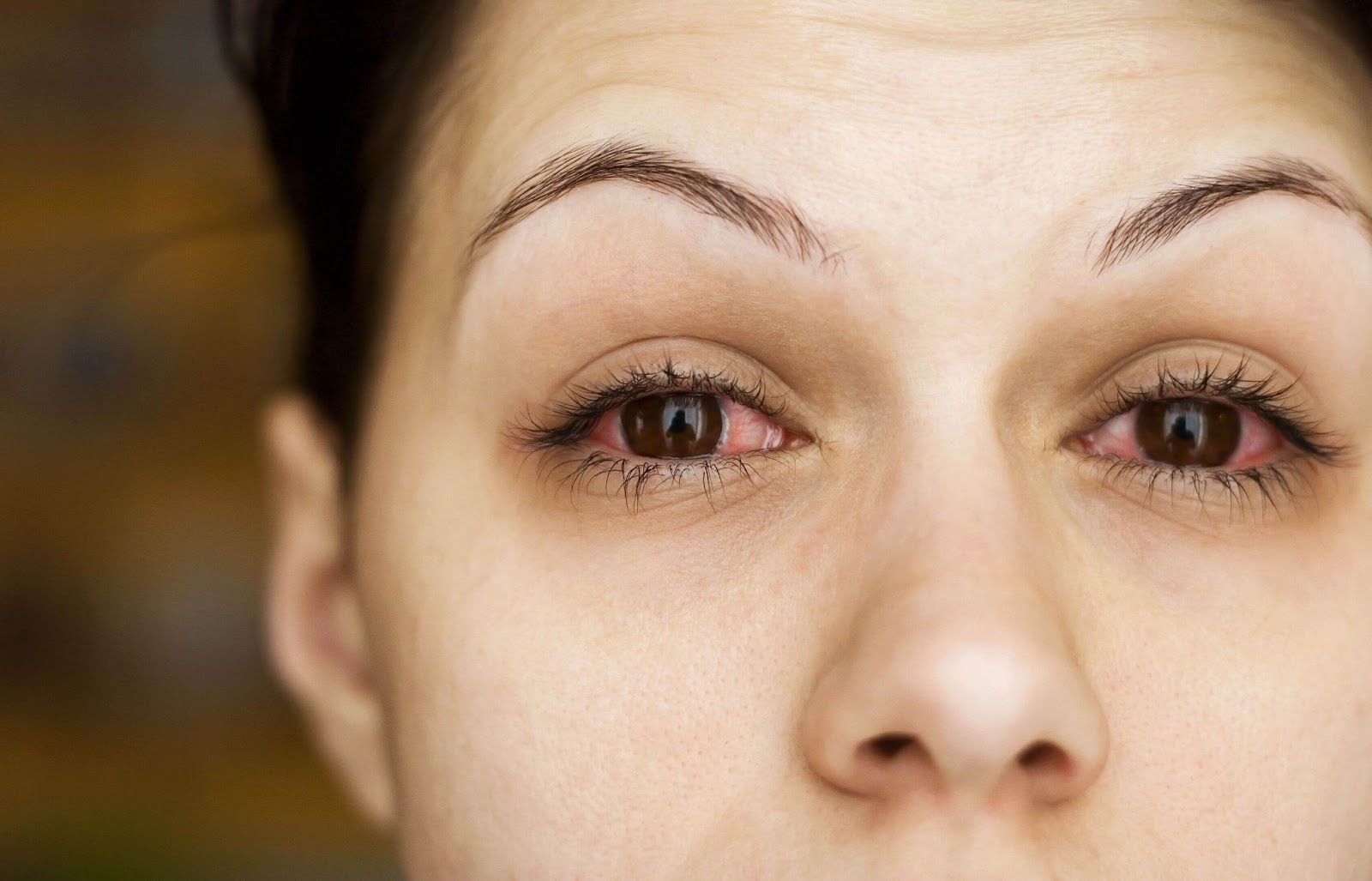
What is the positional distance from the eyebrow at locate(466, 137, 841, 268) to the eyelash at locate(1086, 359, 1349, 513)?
30cm

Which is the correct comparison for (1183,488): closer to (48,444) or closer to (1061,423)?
(1061,423)

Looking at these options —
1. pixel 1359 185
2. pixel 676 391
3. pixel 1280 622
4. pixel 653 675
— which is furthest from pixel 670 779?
pixel 1359 185

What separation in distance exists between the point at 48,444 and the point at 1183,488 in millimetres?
2710

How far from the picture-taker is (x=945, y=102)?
105cm

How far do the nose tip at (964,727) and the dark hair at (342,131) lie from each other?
70 cm

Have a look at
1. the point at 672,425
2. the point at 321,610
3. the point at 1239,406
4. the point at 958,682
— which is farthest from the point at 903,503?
the point at 321,610

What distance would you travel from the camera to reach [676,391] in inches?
45.8

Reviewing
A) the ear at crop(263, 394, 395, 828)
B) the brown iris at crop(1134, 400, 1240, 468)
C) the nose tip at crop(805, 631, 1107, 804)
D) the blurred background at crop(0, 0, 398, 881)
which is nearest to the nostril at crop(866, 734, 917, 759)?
the nose tip at crop(805, 631, 1107, 804)

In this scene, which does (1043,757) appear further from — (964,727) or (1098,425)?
(1098,425)

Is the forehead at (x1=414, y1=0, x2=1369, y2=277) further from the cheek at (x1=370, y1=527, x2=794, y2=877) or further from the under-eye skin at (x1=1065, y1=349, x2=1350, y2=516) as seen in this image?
the cheek at (x1=370, y1=527, x2=794, y2=877)

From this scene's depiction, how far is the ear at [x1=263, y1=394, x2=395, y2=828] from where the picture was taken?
1436 millimetres

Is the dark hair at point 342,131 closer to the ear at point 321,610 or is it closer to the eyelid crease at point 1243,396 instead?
the ear at point 321,610

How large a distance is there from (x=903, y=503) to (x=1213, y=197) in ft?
1.17

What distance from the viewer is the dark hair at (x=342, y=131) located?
1408mm
